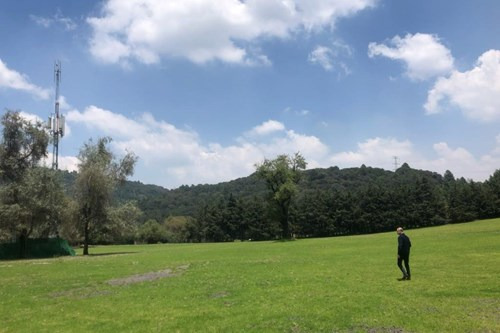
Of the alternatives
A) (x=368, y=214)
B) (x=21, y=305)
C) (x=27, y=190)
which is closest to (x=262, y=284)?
(x=21, y=305)

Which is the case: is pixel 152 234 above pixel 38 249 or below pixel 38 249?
below

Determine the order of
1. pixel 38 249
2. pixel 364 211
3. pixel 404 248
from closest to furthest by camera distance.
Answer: pixel 404 248 → pixel 38 249 → pixel 364 211

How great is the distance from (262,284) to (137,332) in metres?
8.42

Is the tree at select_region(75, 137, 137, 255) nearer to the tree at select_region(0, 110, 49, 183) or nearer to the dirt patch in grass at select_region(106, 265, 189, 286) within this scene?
the tree at select_region(0, 110, 49, 183)

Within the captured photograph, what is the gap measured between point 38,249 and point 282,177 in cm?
4784

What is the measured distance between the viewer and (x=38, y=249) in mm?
56312

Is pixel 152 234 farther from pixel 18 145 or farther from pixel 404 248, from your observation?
pixel 404 248

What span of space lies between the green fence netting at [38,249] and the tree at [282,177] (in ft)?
137

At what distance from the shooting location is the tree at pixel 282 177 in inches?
3295

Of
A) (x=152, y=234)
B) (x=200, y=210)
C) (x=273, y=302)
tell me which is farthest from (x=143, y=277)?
(x=200, y=210)

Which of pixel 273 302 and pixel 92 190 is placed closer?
pixel 273 302

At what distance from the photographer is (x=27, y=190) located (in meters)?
52.9

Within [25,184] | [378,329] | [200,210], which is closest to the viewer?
[378,329]

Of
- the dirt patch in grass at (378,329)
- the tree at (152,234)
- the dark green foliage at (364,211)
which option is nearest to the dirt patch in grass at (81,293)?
the dirt patch in grass at (378,329)
